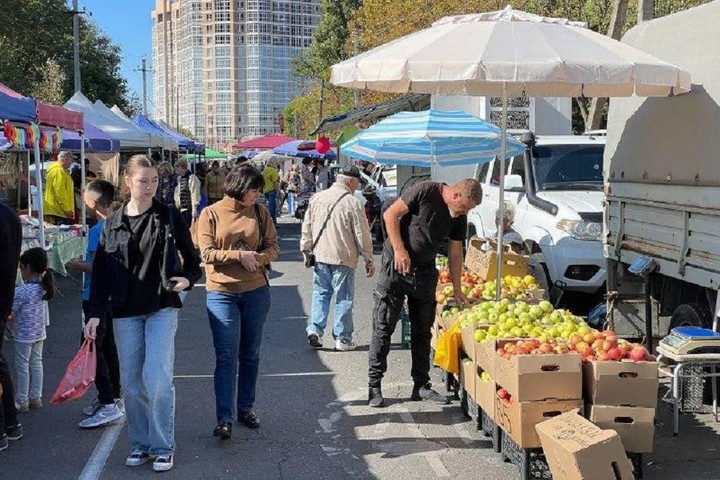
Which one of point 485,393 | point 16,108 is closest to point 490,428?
point 485,393

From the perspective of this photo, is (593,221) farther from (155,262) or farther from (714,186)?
(155,262)

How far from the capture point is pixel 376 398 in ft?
21.6

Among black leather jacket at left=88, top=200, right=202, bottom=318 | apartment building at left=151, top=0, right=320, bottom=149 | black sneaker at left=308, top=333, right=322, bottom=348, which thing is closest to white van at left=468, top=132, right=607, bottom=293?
black sneaker at left=308, top=333, right=322, bottom=348

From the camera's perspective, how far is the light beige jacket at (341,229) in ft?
27.8

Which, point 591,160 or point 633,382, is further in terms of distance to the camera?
point 591,160

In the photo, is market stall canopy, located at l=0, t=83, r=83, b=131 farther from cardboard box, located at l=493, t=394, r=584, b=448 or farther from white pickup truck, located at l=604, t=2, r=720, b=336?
cardboard box, located at l=493, t=394, r=584, b=448

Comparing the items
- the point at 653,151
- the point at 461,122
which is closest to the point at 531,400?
the point at 653,151

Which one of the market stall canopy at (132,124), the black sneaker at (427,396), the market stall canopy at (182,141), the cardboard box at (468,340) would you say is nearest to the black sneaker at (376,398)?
the black sneaker at (427,396)

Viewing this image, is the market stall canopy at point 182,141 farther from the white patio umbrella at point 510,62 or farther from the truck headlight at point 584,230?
the white patio umbrella at point 510,62

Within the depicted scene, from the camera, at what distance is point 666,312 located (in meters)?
7.30

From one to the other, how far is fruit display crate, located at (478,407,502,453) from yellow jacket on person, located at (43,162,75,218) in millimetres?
9443

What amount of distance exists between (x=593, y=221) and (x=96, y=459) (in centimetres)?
627

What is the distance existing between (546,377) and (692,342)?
4.83 ft

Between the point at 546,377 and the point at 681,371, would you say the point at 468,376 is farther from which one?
the point at 681,371
